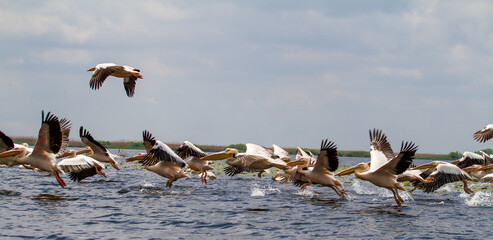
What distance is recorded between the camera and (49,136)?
11812mm

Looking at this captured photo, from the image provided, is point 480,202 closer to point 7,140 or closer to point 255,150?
point 255,150

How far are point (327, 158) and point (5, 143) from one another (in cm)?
805

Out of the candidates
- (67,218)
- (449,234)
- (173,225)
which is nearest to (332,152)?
(449,234)

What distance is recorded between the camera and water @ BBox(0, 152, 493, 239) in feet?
28.3

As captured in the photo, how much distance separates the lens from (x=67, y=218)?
947cm

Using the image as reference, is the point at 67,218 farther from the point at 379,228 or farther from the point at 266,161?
the point at 379,228

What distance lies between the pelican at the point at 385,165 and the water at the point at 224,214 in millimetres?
581

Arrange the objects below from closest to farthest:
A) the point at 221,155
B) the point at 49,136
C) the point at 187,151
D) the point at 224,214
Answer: the point at 224,214 → the point at 49,136 → the point at 221,155 → the point at 187,151

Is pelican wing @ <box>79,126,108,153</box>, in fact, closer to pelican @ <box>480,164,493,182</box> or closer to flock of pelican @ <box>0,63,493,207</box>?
flock of pelican @ <box>0,63,493,207</box>

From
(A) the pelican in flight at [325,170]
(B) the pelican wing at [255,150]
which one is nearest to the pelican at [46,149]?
(B) the pelican wing at [255,150]

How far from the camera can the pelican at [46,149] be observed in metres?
11.4

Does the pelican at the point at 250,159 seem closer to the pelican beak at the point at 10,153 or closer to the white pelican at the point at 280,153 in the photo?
the white pelican at the point at 280,153

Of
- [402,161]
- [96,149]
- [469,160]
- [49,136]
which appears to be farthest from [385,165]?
[96,149]

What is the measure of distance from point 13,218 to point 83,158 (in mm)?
4734
